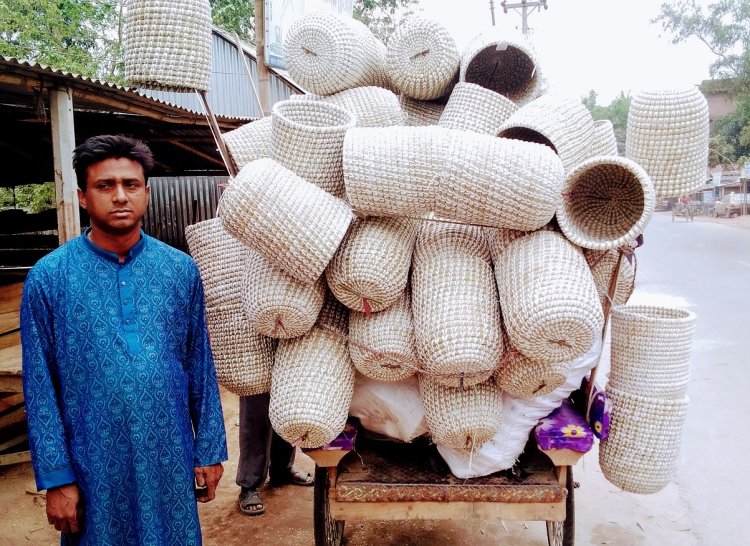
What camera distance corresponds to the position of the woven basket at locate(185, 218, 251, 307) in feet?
6.69

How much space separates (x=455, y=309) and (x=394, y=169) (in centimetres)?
41

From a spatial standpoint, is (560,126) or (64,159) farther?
(64,159)

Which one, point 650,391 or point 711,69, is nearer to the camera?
point 650,391

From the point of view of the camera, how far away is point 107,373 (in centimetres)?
163

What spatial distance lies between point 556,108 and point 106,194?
134 centimetres

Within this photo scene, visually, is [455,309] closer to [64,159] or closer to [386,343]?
[386,343]

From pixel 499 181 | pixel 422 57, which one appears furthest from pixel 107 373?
pixel 422 57

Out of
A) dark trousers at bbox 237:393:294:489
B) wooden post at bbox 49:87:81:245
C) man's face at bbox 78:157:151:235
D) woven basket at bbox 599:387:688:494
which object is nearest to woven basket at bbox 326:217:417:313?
man's face at bbox 78:157:151:235

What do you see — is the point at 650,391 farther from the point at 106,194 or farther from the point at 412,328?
the point at 106,194

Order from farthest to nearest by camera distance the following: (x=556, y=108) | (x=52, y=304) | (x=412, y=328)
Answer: (x=556, y=108), (x=412, y=328), (x=52, y=304)

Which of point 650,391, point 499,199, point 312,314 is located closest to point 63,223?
point 312,314

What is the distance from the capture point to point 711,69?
74.0ft

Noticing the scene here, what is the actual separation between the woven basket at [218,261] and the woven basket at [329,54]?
65 centimetres

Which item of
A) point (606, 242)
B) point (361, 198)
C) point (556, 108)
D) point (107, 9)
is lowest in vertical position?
point (606, 242)
